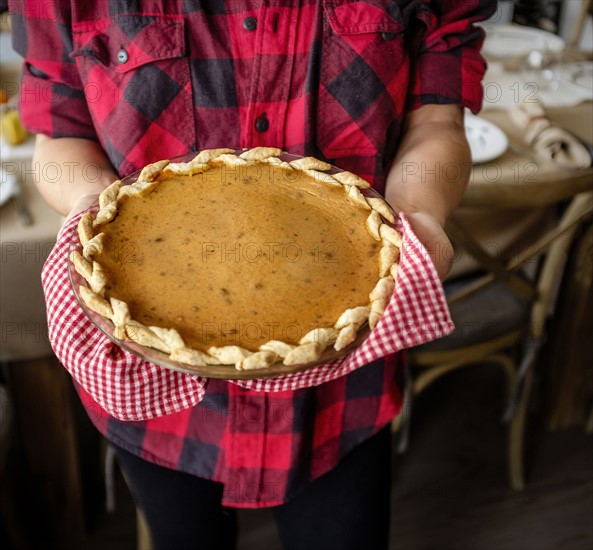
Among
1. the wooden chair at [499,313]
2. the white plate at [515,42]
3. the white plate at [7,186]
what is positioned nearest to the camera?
the white plate at [7,186]

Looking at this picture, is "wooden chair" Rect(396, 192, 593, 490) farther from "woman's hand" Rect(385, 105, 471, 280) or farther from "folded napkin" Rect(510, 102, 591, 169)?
"woman's hand" Rect(385, 105, 471, 280)

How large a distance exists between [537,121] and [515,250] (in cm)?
29

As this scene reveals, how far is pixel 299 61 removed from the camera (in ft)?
2.59

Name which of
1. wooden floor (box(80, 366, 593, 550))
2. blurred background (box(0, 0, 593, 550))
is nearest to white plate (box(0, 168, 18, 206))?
blurred background (box(0, 0, 593, 550))

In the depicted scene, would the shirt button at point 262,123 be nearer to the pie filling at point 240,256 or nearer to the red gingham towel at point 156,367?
the pie filling at point 240,256

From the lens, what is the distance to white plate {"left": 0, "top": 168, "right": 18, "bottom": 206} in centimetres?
114

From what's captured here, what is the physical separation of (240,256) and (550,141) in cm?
95

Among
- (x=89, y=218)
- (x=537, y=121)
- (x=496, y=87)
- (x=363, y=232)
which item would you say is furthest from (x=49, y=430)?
(x=496, y=87)

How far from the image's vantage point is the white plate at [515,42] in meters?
1.87

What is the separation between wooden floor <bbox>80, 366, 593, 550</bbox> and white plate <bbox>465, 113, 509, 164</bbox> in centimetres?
81

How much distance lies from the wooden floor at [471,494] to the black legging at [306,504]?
62 centimetres

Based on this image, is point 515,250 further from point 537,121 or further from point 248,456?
point 248,456

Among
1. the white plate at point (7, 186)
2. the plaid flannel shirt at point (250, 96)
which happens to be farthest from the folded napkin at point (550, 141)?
the white plate at point (7, 186)

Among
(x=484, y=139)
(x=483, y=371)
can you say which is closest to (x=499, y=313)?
(x=484, y=139)
